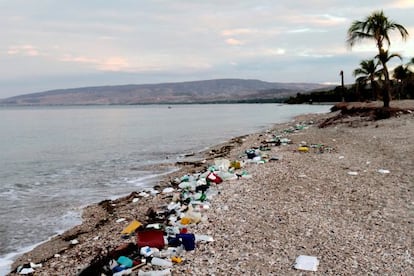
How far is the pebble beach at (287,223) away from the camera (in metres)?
4.56

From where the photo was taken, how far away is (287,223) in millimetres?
5785

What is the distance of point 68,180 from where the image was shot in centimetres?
1391

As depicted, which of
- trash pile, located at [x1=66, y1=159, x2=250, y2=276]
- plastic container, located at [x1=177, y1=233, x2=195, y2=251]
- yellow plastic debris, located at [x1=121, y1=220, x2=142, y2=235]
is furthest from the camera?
yellow plastic debris, located at [x1=121, y1=220, x2=142, y2=235]

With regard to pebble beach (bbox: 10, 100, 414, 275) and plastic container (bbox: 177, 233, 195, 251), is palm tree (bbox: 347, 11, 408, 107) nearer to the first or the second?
pebble beach (bbox: 10, 100, 414, 275)

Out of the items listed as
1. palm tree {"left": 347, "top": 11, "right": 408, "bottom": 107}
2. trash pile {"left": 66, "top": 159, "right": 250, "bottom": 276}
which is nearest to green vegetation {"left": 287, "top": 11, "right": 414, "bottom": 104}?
palm tree {"left": 347, "top": 11, "right": 408, "bottom": 107}

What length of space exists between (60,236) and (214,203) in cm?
297

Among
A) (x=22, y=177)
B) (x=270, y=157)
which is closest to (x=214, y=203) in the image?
(x=270, y=157)

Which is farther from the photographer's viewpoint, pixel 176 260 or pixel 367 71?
pixel 367 71

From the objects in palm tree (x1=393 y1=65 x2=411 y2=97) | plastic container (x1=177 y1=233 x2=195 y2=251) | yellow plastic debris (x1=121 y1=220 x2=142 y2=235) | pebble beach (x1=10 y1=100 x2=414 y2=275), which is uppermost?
palm tree (x1=393 y1=65 x2=411 y2=97)

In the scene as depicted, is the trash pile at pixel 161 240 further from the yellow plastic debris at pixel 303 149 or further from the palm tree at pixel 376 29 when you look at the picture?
the palm tree at pixel 376 29

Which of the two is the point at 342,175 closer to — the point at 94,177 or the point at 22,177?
the point at 94,177

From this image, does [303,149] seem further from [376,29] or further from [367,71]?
[367,71]

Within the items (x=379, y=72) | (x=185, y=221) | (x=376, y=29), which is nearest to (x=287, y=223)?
(x=185, y=221)

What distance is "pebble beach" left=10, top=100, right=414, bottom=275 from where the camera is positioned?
456 cm
